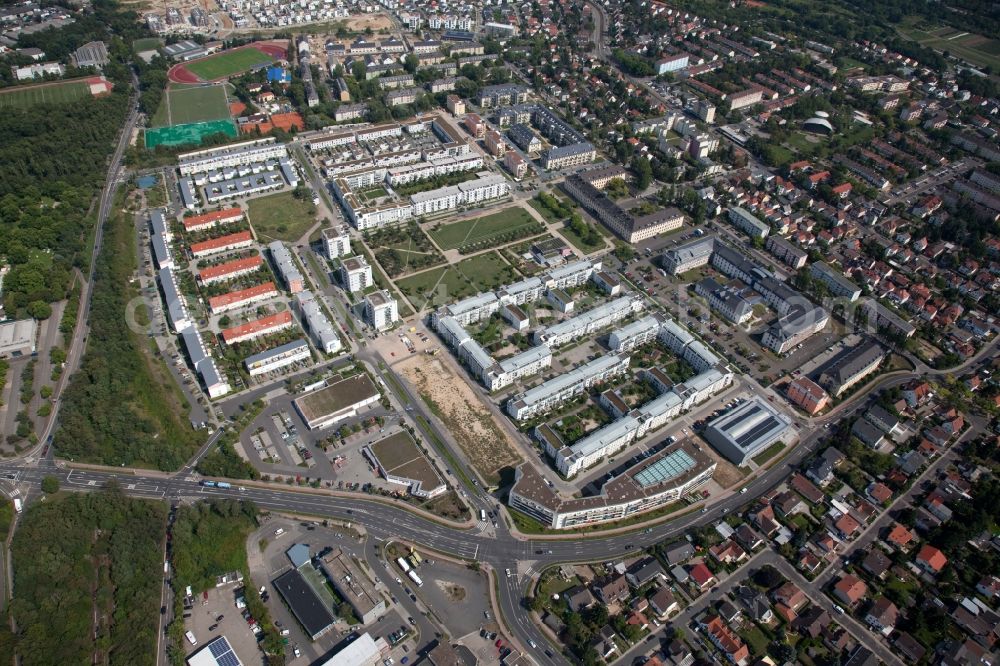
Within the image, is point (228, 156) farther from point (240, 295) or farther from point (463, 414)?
point (463, 414)

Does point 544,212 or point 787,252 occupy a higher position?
point 544,212

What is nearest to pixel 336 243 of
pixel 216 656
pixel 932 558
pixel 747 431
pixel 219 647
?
pixel 219 647

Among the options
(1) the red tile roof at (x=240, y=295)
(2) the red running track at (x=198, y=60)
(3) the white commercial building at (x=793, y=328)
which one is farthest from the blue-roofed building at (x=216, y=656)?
(2) the red running track at (x=198, y=60)

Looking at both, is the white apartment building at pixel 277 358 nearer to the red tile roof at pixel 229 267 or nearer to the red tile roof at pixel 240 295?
the red tile roof at pixel 240 295

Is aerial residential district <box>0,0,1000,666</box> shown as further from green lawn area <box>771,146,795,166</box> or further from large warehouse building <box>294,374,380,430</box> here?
green lawn area <box>771,146,795,166</box>

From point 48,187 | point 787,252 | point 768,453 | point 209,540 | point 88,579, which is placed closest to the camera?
point 88,579
